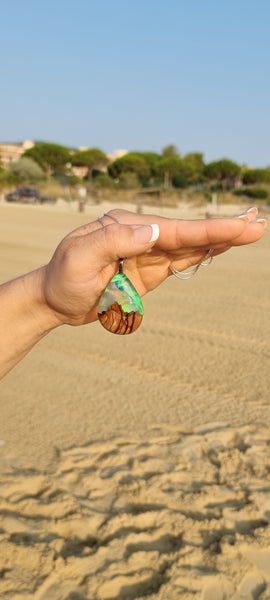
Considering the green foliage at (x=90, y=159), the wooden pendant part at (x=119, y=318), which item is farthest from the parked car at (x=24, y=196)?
the wooden pendant part at (x=119, y=318)

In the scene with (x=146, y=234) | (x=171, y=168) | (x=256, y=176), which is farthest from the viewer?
(x=171, y=168)

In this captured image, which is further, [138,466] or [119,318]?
[138,466]

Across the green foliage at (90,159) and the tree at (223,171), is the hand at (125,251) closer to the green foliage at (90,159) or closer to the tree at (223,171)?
the tree at (223,171)

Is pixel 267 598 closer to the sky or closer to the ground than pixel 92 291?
closer to the ground

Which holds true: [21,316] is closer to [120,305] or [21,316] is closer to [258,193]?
[120,305]

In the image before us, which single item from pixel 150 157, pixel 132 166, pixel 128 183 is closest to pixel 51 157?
pixel 132 166

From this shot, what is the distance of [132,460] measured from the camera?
125 inches

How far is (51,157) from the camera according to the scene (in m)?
60.6

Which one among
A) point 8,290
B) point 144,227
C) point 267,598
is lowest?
point 267,598

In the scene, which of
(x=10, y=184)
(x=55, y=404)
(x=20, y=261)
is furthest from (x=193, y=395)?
(x=10, y=184)

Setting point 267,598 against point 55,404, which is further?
point 55,404

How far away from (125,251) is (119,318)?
24cm

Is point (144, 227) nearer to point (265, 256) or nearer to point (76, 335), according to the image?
point (76, 335)

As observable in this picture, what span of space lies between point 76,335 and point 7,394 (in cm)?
160
